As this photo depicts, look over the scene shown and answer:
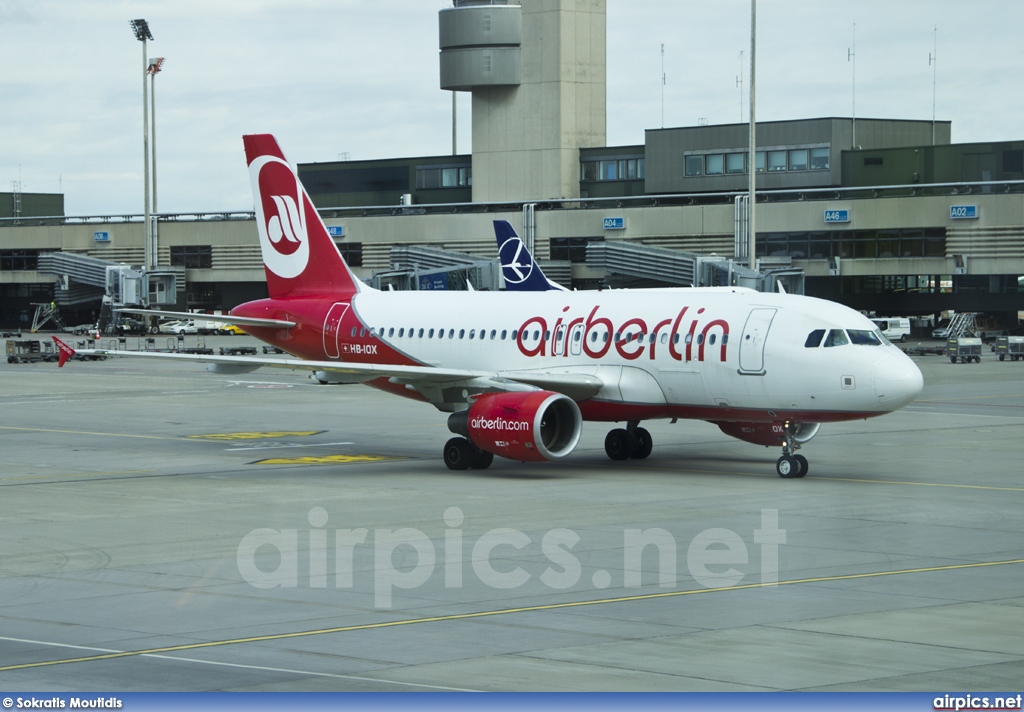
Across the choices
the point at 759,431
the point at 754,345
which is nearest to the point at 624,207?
the point at 759,431

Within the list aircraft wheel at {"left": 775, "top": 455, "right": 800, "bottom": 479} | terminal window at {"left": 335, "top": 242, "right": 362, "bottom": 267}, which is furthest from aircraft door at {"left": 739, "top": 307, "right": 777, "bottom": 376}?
terminal window at {"left": 335, "top": 242, "right": 362, "bottom": 267}

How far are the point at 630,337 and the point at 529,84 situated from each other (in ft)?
250

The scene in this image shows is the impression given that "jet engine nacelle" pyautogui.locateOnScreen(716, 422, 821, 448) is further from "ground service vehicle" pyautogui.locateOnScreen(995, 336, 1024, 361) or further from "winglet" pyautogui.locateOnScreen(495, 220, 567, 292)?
"ground service vehicle" pyautogui.locateOnScreen(995, 336, 1024, 361)

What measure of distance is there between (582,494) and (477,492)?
2.08 m

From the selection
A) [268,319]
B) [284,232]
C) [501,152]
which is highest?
[501,152]

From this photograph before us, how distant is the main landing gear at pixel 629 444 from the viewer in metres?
33.4

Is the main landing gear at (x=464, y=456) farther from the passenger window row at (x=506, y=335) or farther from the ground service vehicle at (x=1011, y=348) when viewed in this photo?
the ground service vehicle at (x=1011, y=348)

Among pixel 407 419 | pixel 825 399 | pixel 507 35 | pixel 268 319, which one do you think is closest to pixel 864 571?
pixel 825 399

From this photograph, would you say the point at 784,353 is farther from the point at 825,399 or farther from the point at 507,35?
the point at 507,35

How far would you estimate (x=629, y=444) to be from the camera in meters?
33.4

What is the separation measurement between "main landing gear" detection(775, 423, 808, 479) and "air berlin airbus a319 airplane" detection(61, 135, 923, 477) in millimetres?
29

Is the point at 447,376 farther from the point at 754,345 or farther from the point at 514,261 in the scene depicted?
the point at 514,261

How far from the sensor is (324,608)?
1666 cm

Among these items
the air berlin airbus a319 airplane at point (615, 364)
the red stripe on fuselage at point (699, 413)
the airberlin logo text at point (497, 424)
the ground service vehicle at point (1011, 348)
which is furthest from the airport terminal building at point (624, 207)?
the airberlin logo text at point (497, 424)
